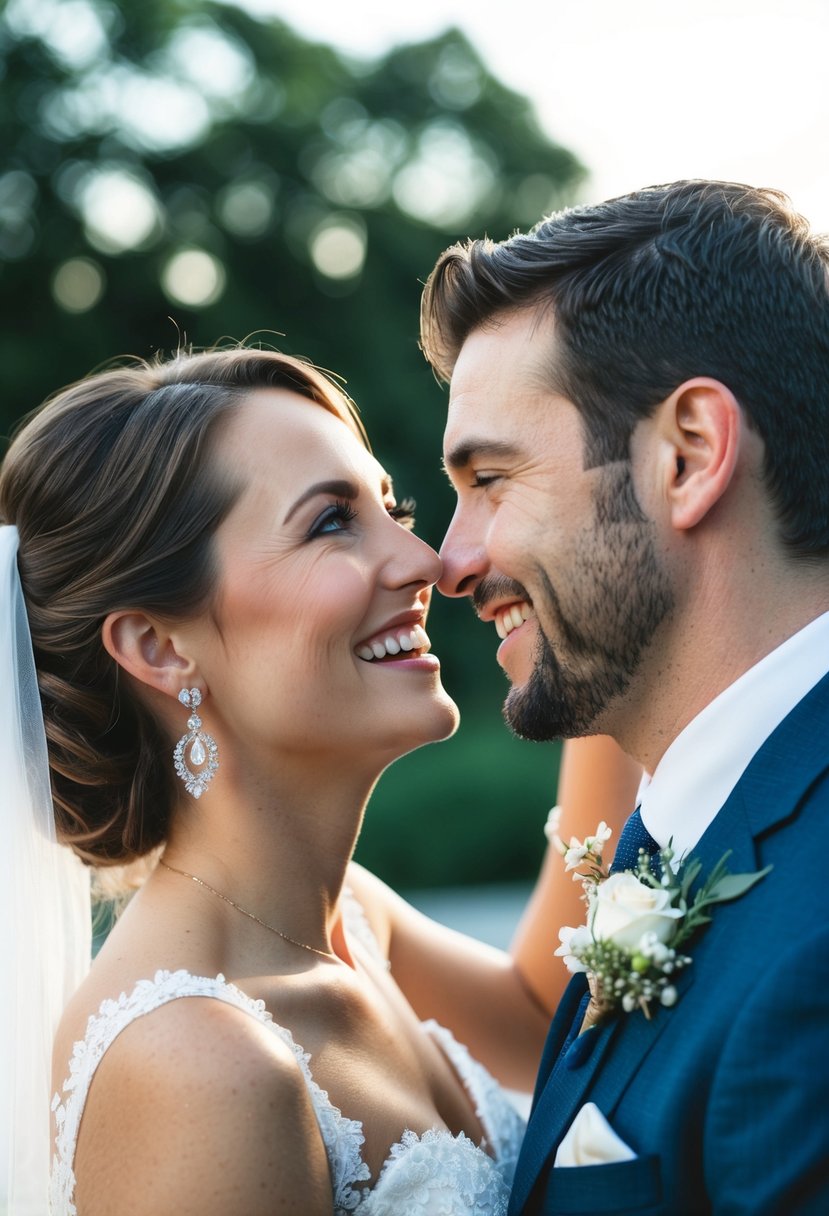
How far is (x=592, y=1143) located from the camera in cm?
268

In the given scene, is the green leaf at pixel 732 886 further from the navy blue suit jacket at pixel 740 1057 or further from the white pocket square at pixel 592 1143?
the white pocket square at pixel 592 1143

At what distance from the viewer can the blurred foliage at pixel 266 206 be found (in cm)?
1970

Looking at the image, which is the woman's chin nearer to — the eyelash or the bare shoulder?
the eyelash

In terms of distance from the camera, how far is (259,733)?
3.62m

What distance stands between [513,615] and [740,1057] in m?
1.42

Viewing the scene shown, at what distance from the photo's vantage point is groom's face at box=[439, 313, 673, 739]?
127 inches

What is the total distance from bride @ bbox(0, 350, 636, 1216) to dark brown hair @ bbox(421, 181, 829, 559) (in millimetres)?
709

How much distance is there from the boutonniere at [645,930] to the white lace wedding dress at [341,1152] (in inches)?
27.4

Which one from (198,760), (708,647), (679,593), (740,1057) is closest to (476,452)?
(679,593)

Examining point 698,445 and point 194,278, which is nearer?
point 698,445

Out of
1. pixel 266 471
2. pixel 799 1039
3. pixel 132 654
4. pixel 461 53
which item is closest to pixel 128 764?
pixel 132 654

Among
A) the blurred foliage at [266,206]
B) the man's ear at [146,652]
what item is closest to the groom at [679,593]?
the man's ear at [146,652]

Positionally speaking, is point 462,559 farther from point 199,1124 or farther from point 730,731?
point 199,1124

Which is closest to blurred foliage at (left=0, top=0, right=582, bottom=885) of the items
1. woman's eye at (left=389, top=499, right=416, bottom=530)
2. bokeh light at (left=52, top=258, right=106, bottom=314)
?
bokeh light at (left=52, top=258, right=106, bottom=314)
